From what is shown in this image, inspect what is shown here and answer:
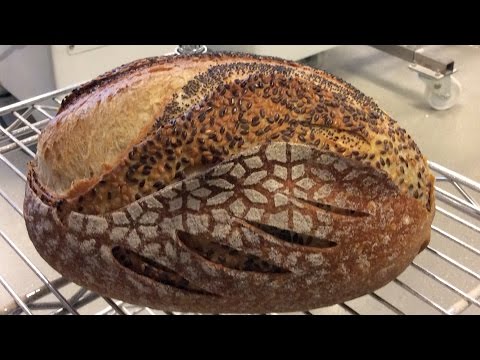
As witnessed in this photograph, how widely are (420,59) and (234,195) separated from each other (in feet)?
3.98

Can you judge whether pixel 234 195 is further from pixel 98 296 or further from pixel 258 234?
pixel 98 296

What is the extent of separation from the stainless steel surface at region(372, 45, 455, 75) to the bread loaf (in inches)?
39.2

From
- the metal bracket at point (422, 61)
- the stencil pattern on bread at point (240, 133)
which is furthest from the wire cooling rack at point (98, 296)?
the metal bracket at point (422, 61)

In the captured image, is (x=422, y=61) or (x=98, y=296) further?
(x=422, y=61)

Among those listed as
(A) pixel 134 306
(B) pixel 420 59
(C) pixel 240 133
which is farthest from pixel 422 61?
(C) pixel 240 133

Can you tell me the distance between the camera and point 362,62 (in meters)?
1.88

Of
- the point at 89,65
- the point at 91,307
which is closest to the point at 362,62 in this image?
the point at 89,65

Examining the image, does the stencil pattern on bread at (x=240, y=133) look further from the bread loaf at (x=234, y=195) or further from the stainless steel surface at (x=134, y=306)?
the stainless steel surface at (x=134, y=306)

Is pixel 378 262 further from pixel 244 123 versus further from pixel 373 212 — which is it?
pixel 244 123

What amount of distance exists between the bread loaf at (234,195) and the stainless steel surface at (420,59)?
3.26ft

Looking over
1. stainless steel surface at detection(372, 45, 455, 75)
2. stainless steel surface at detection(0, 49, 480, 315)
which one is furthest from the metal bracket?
stainless steel surface at detection(0, 49, 480, 315)

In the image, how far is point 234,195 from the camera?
61cm

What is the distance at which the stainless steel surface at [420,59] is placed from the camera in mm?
1593

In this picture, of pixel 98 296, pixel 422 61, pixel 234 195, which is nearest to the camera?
pixel 234 195
